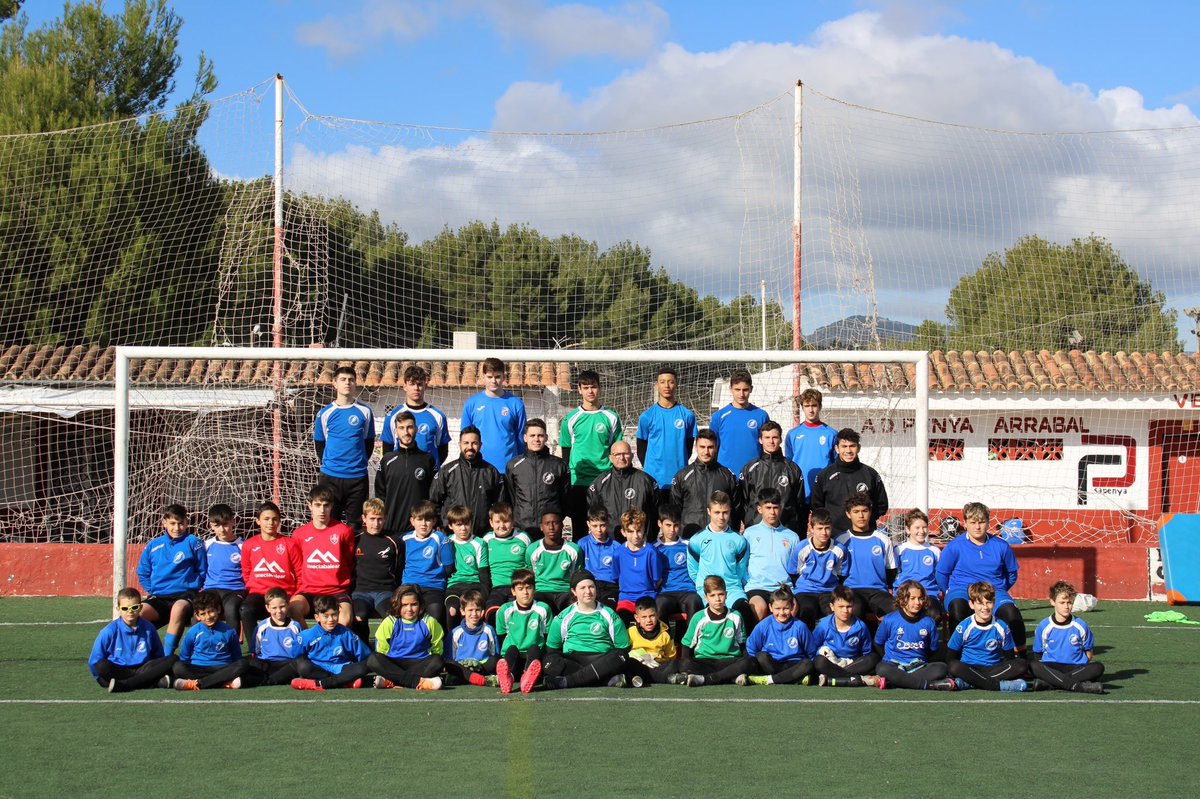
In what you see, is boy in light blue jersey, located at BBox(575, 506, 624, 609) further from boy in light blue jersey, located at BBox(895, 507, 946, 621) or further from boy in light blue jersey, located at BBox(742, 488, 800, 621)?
boy in light blue jersey, located at BBox(895, 507, 946, 621)

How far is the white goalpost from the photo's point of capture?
8.88m

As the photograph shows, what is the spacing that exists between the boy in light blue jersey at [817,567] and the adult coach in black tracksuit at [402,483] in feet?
8.58

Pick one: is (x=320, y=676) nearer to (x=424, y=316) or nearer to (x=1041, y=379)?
(x=424, y=316)

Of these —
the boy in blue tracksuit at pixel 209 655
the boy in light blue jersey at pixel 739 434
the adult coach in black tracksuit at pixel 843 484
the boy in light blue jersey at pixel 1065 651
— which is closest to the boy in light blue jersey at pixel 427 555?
the boy in blue tracksuit at pixel 209 655

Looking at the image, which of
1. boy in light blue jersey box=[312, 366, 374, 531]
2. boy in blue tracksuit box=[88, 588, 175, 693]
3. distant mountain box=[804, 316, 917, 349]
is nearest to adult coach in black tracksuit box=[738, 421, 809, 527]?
boy in light blue jersey box=[312, 366, 374, 531]

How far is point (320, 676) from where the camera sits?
21.6 feet

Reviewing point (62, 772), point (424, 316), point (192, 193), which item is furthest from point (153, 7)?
point (62, 772)

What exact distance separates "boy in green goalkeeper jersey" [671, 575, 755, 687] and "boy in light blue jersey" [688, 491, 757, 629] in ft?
1.26

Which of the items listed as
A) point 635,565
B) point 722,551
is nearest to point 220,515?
point 635,565

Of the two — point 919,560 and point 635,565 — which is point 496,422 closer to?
point 635,565

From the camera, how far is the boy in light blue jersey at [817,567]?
7.32 m

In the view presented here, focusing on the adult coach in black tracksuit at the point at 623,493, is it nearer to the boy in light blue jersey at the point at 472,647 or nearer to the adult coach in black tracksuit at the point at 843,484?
the adult coach in black tracksuit at the point at 843,484

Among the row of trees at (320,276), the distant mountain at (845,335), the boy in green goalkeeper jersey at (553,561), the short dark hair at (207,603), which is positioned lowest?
the short dark hair at (207,603)

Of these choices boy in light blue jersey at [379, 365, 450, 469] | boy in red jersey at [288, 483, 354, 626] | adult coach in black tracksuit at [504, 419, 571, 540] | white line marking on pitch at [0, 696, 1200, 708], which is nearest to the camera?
white line marking on pitch at [0, 696, 1200, 708]
